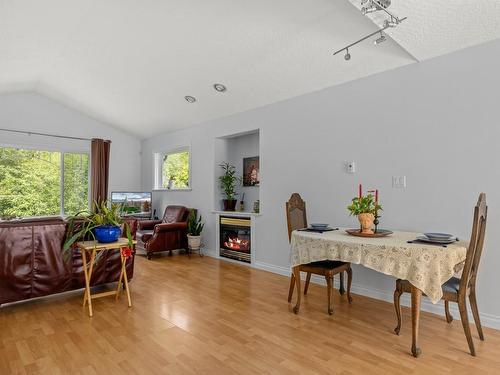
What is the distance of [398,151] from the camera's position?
3201mm

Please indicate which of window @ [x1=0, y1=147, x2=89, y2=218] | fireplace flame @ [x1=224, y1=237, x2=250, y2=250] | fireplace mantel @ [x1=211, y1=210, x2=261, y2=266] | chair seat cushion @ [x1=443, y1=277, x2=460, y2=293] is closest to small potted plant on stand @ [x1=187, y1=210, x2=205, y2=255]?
fireplace mantel @ [x1=211, y1=210, x2=261, y2=266]

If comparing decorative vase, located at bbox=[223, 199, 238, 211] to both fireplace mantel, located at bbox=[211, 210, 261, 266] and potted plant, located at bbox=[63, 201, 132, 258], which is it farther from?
potted plant, located at bbox=[63, 201, 132, 258]

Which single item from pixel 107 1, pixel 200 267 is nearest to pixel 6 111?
pixel 107 1

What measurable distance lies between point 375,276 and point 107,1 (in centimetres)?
391

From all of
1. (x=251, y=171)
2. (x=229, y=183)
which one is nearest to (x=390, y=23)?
(x=251, y=171)

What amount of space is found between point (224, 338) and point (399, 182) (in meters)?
2.26

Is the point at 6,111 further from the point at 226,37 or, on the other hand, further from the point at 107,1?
the point at 226,37

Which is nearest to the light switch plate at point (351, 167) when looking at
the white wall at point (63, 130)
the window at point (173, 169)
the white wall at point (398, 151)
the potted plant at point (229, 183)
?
the white wall at point (398, 151)

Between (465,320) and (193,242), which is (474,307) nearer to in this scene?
(465,320)

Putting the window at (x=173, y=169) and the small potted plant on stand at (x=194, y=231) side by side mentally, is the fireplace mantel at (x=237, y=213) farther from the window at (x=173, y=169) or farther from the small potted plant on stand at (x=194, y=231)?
the window at (x=173, y=169)

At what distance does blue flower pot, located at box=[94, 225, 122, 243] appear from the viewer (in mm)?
3008

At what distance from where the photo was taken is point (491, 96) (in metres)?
2.66

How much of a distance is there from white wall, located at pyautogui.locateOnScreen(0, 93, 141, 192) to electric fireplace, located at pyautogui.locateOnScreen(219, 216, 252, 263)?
127 inches

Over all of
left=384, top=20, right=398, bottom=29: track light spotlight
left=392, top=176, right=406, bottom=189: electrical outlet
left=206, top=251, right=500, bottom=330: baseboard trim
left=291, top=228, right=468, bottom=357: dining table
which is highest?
left=384, top=20, right=398, bottom=29: track light spotlight
